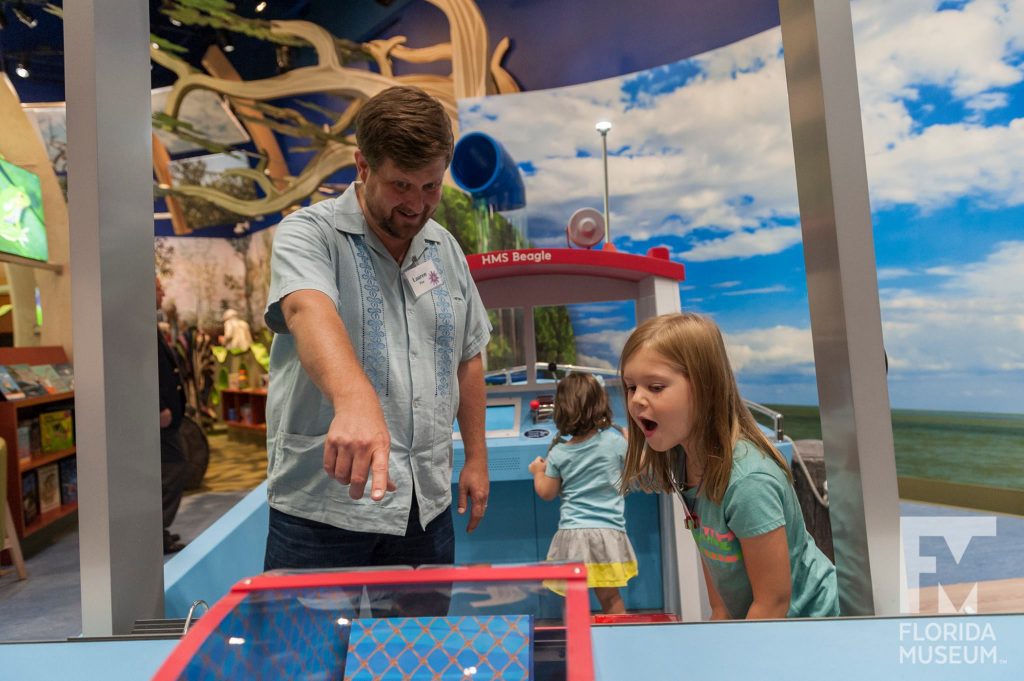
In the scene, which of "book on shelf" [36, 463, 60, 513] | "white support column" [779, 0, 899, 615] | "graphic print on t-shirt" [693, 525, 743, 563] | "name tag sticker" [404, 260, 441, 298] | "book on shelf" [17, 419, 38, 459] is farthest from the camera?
"book on shelf" [36, 463, 60, 513]

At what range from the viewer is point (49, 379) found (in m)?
5.55

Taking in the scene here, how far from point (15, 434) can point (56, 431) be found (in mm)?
691

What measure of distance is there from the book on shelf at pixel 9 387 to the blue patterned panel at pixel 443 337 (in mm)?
4767

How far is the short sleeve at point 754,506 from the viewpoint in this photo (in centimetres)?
110

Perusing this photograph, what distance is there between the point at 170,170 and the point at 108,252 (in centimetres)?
769

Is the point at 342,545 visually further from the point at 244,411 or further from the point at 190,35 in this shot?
the point at 190,35

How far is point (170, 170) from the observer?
7695mm

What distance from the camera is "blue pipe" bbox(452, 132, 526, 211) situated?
131 inches

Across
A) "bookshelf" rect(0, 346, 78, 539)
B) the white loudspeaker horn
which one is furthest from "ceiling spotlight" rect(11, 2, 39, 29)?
the white loudspeaker horn

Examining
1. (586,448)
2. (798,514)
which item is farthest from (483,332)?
(586,448)

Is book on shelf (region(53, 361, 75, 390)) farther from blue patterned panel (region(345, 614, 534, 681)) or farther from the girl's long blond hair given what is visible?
blue patterned panel (region(345, 614, 534, 681))

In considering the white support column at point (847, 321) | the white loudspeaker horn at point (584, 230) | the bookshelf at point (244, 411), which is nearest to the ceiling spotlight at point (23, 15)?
the bookshelf at point (244, 411)

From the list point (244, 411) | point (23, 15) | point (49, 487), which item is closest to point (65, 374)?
point (49, 487)

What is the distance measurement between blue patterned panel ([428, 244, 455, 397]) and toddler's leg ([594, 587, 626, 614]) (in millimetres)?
1528
